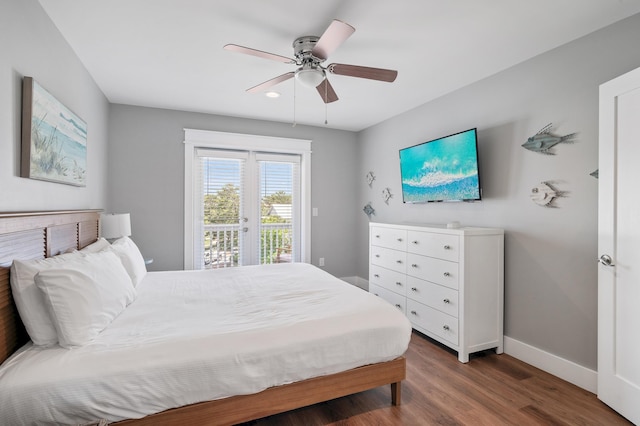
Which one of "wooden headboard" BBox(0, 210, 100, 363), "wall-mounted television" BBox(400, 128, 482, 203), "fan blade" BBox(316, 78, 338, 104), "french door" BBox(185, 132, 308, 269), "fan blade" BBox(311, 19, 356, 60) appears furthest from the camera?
"french door" BBox(185, 132, 308, 269)

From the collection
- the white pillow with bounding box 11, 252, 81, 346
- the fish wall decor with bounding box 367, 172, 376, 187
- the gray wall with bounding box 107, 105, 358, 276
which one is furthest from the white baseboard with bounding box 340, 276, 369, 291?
the white pillow with bounding box 11, 252, 81, 346

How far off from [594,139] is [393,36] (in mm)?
1631

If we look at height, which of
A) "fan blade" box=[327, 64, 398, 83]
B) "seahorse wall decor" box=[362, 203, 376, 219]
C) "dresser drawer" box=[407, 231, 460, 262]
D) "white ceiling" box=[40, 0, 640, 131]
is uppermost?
"white ceiling" box=[40, 0, 640, 131]

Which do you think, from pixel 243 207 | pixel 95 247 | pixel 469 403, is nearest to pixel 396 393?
pixel 469 403

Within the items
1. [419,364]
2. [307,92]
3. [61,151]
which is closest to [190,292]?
[61,151]

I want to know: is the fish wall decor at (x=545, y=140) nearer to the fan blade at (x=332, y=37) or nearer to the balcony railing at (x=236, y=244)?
the fan blade at (x=332, y=37)

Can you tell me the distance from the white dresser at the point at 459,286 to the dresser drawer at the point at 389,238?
124 millimetres

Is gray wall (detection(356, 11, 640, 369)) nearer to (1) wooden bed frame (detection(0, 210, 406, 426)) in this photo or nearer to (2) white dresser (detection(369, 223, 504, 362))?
(2) white dresser (detection(369, 223, 504, 362))

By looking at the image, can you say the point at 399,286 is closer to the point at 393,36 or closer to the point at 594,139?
the point at 594,139

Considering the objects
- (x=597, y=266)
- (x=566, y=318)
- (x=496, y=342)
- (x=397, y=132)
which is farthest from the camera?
(x=397, y=132)

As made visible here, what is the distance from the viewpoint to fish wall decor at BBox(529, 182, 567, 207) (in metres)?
2.39

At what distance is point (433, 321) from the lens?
2.88 metres

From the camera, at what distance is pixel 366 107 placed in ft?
12.5

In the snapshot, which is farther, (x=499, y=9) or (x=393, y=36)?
(x=393, y=36)
